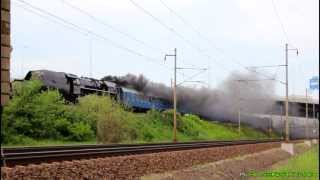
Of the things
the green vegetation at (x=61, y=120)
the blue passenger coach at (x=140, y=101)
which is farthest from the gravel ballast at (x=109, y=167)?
the blue passenger coach at (x=140, y=101)

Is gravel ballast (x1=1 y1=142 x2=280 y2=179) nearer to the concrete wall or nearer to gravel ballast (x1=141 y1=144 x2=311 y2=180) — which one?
gravel ballast (x1=141 y1=144 x2=311 y2=180)

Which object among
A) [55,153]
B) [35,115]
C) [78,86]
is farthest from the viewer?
[78,86]

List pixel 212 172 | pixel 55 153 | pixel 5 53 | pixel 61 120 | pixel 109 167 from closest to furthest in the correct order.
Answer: pixel 5 53 < pixel 109 167 < pixel 212 172 < pixel 55 153 < pixel 61 120

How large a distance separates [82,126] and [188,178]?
35795 millimetres

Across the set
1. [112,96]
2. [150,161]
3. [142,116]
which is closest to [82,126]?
[112,96]

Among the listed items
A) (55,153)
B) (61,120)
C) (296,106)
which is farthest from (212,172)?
(296,106)

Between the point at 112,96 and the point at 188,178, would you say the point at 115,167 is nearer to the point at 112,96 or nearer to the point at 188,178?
the point at 188,178

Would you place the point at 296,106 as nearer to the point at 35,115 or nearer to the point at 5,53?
the point at 35,115

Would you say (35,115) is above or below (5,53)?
below

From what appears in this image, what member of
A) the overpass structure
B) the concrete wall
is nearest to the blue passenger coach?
the overpass structure

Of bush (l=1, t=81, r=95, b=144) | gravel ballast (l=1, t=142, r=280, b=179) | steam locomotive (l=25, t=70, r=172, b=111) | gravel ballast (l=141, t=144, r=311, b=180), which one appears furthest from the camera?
steam locomotive (l=25, t=70, r=172, b=111)

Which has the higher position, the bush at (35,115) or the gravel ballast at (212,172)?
the bush at (35,115)

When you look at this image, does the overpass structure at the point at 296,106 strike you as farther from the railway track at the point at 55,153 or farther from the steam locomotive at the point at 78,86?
the railway track at the point at 55,153

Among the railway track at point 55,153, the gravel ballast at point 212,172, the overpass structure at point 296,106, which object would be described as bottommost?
the gravel ballast at point 212,172
